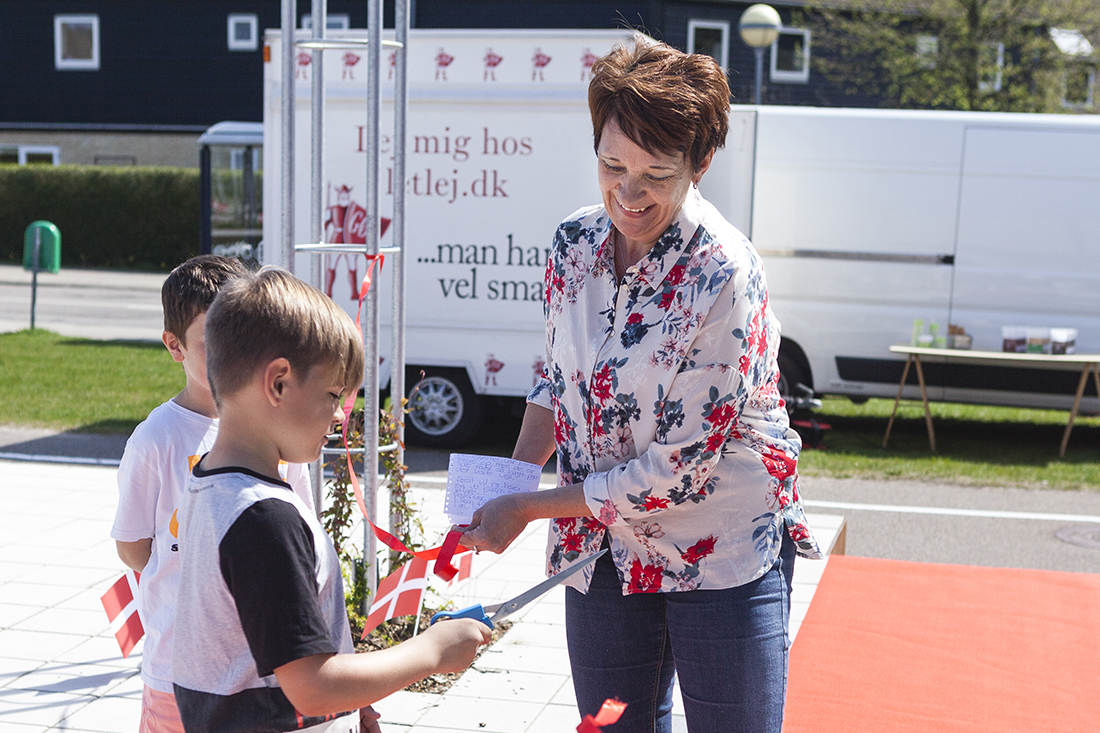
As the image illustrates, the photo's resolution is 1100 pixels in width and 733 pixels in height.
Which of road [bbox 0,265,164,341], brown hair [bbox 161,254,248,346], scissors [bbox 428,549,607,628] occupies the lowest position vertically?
road [bbox 0,265,164,341]

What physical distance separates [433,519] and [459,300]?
8.51 ft

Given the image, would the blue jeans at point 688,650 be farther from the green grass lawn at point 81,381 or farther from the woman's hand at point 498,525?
the green grass lawn at point 81,381

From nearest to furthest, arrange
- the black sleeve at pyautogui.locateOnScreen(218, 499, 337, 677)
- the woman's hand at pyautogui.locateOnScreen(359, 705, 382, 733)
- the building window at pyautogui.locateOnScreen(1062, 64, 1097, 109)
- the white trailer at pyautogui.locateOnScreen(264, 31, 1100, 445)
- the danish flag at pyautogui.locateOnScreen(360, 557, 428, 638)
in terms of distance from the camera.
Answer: the black sleeve at pyautogui.locateOnScreen(218, 499, 337, 677), the woman's hand at pyautogui.locateOnScreen(359, 705, 382, 733), the danish flag at pyautogui.locateOnScreen(360, 557, 428, 638), the white trailer at pyautogui.locateOnScreen(264, 31, 1100, 445), the building window at pyautogui.locateOnScreen(1062, 64, 1097, 109)

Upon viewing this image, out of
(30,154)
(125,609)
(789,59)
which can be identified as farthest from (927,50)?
(30,154)

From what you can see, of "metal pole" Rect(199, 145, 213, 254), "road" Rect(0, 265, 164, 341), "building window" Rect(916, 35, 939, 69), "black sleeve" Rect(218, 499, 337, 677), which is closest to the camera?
"black sleeve" Rect(218, 499, 337, 677)

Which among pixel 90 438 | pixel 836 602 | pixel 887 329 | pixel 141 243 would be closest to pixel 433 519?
pixel 836 602

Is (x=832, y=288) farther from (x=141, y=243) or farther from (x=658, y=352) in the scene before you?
(x=141, y=243)

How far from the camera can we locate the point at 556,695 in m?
3.76

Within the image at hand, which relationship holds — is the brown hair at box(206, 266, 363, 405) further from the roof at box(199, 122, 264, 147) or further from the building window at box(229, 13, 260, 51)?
the building window at box(229, 13, 260, 51)

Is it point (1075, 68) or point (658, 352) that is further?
point (1075, 68)

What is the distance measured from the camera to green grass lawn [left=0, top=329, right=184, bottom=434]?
935cm

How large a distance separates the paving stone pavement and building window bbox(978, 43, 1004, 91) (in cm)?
1570

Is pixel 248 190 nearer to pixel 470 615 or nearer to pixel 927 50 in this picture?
→ pixel 470 615

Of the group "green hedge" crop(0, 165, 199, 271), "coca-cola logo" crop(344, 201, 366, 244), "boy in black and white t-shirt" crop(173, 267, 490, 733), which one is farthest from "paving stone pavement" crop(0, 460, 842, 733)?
"green hedge" crop(0, 165, 199, 271)
